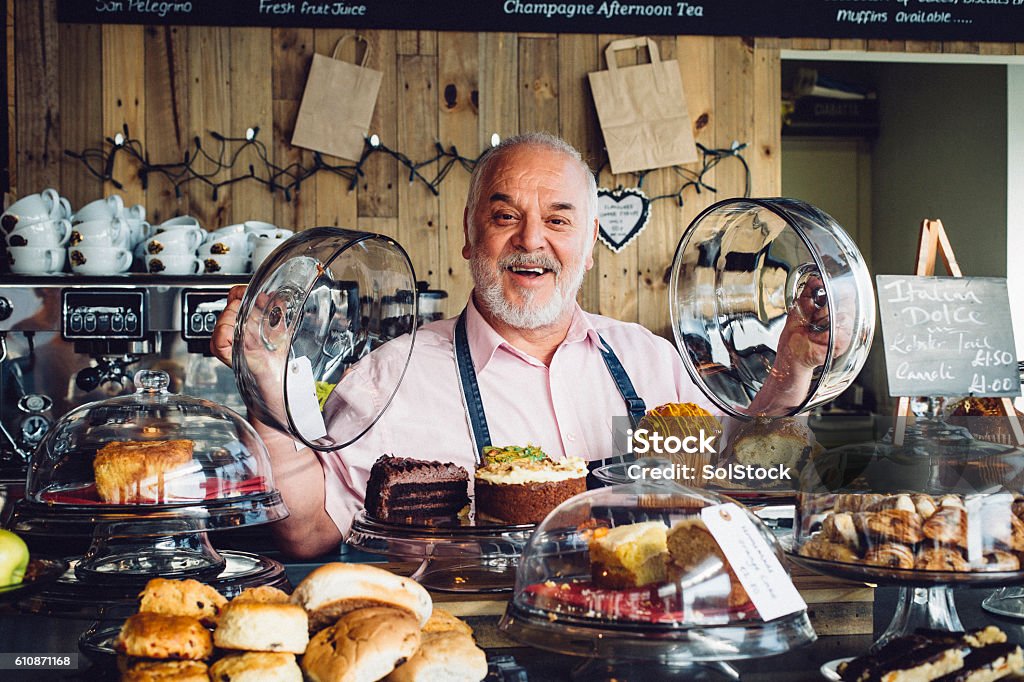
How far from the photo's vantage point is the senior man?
2197 millimetres

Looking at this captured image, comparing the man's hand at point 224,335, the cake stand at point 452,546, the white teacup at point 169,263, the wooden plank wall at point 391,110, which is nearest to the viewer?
the cake stand at point 452,546

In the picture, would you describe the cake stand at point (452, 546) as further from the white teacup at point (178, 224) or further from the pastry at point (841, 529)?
the white teacup at point (178, 224)

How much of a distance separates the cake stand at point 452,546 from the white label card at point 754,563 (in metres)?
0.36

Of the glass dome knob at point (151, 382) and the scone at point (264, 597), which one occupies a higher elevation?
the glass dome knob at point (151, 382)

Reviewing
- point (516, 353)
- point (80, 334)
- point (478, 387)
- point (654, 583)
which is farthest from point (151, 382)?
point (80, 334)

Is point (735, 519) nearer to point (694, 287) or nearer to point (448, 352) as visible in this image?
point (694, 287)

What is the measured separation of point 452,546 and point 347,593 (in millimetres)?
416

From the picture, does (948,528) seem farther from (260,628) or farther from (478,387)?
(478,387)

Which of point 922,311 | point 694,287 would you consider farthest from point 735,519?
point 922,311

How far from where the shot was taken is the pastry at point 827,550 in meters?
1.19

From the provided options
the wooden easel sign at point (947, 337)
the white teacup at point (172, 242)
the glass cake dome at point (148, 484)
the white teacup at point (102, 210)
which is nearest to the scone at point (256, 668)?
the glass cake dome at point (148, 484)

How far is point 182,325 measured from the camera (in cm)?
289

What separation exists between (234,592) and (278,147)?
244 centimetres

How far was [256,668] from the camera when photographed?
94 centimetres
